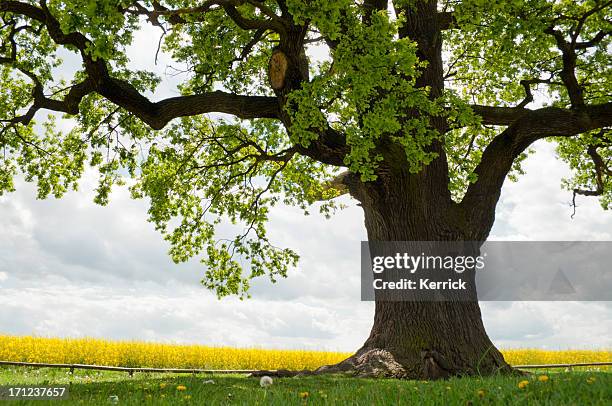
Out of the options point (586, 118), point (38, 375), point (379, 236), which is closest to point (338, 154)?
point (379, 236)

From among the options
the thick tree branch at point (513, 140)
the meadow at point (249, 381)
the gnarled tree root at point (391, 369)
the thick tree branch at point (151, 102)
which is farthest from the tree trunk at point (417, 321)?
the thick tree branch at point (151, 102)

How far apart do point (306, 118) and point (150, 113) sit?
3746mm

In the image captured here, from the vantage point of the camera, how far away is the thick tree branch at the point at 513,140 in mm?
13477

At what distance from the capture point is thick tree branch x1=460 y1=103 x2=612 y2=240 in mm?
13477

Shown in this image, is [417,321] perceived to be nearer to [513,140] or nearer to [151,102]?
[513,140]

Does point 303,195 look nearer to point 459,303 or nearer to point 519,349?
point 459,303

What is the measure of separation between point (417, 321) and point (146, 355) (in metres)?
13.1

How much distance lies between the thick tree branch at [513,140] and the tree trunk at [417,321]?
49 cm

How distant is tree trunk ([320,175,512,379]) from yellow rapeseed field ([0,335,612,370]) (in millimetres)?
11002

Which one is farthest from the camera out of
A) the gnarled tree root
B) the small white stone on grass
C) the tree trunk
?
the tree trunk

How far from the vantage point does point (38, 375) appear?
16.5 m

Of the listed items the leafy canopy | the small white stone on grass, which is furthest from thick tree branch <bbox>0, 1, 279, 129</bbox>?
the small white stone on grass

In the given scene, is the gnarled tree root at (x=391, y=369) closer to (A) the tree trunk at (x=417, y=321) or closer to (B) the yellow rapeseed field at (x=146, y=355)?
(A) the tree trunk at (x=417, y=321)

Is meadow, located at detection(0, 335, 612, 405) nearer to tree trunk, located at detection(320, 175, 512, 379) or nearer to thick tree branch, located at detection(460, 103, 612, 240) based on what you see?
tree trunk, located at detection(320, 175, 512, 379)
